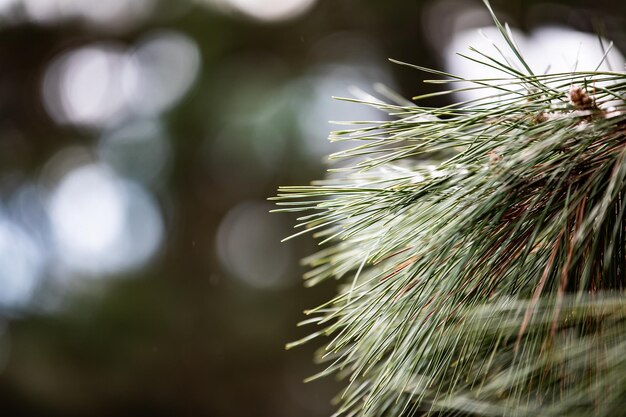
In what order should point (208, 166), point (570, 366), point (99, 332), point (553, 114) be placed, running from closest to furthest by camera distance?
point (570, 366), point (553, 114), point (99, 332), point (208, 166)

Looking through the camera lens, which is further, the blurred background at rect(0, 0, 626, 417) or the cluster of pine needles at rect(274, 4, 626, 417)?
the blurred background at rect(0, 0, 626, 417)

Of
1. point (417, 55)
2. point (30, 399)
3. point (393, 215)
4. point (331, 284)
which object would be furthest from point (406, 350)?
point (30, 399)

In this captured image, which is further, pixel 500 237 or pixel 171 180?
pixel 171 180

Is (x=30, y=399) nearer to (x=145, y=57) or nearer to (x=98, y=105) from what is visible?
(x=98, y=105)

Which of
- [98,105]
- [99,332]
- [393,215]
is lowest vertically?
[99,332]

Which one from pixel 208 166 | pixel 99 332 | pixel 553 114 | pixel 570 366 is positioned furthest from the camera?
pixel 208 166

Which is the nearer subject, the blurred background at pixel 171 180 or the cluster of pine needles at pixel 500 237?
the cluster of pine needles at pixel 500 237

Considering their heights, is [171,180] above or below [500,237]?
above

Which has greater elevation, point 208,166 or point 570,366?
point 208,166
